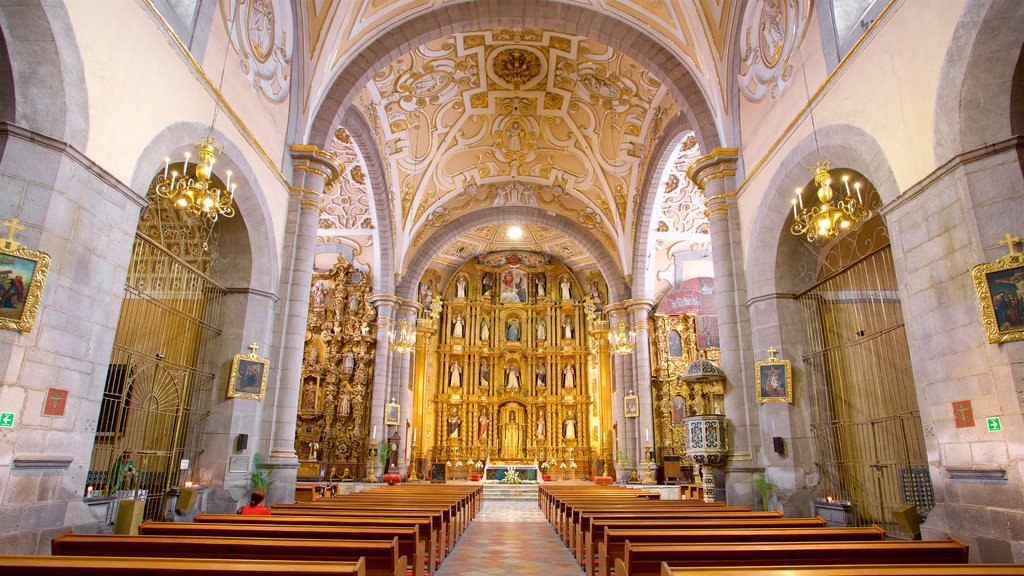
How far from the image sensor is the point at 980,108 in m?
5.71

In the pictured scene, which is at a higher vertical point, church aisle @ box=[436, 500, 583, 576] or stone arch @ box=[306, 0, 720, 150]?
stone arch @ box=[306, 0, 720, 150]

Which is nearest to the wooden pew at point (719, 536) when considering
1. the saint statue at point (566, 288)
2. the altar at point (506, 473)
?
the altar at point (506, 473)

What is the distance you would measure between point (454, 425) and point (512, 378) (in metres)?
3.30

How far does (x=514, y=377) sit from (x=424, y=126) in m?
12.7

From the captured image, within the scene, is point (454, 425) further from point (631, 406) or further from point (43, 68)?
point (43, 68)

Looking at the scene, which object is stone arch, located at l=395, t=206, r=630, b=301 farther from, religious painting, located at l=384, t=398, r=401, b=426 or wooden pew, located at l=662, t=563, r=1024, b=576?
wooden pew, located at l=662, t=563, r=1024, b=576

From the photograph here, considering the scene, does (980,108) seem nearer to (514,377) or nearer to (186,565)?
(186,565)

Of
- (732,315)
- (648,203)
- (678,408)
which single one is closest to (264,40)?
(732,315)

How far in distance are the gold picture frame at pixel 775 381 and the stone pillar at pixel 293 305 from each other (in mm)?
7850

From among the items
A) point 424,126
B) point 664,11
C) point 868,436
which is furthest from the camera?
point 424,126

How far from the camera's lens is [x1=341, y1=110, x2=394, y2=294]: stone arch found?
640 inches

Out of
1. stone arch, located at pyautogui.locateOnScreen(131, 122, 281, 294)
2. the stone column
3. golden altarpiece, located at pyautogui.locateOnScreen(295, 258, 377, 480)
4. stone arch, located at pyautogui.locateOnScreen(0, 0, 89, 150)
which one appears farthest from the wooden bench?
golden altarpiece, located at pyautogui.locateOnScreen(295, 258, 377, 480)

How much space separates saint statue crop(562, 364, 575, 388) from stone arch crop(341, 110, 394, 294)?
30.5 ft

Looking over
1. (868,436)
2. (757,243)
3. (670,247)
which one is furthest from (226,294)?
(670,247)
